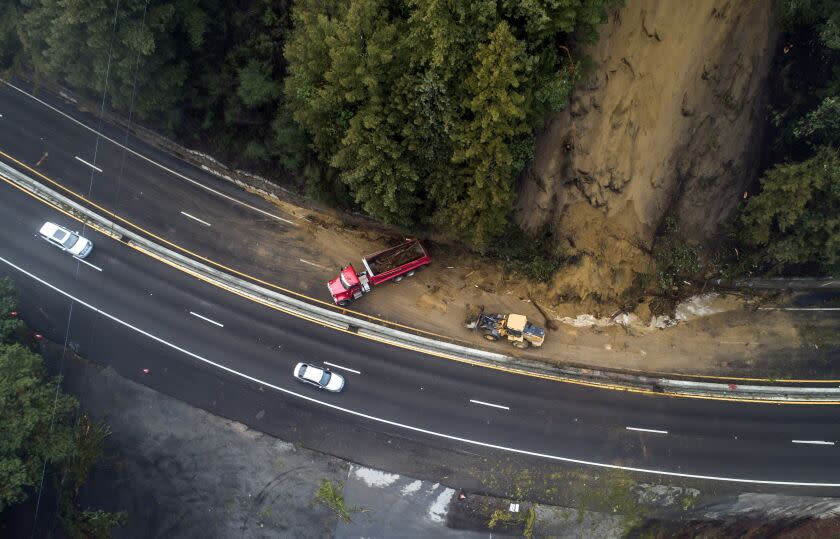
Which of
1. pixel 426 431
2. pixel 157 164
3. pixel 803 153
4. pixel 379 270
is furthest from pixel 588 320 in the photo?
pixel 157 164

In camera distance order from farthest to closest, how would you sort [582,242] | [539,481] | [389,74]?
[582,242] < [539,481] < [389,74]

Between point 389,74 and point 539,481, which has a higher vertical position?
point 389,74

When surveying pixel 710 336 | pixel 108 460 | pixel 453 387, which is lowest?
pixel 108 460

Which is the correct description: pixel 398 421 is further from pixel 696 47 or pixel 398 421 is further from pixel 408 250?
pixel 696 47

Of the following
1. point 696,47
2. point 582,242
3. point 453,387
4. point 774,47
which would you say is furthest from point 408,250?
point 774,47

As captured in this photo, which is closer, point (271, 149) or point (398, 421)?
point (398, 421)

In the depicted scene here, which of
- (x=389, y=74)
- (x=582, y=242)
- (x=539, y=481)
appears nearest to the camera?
(x=389, y=74)

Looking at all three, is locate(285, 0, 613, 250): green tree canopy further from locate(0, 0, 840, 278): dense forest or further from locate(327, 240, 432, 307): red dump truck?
locate(327, 240, 432, 307): red dump truck

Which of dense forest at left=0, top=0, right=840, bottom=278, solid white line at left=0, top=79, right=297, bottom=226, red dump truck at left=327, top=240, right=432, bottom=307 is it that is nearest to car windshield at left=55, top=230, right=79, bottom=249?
solid white line at left=0, top=79, right=297, bottom=226

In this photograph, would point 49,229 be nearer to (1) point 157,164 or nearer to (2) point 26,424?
(1) point 157,164
